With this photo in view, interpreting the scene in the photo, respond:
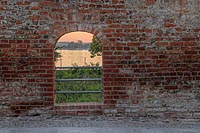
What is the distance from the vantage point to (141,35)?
703 cm

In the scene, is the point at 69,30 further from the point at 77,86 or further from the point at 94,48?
the point at 94,48

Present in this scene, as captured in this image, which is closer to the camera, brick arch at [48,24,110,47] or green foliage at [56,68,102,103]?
brick arch at [48,24,110,47]

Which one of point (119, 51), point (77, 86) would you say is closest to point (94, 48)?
point (77, 86)

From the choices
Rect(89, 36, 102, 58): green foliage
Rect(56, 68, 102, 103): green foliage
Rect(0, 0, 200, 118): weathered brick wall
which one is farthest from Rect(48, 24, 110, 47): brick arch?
Rect(89, 36, 102, 58): green foliage

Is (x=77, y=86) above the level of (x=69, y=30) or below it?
below

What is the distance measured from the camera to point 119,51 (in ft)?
23.0

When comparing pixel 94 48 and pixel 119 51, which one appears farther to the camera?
pixel 94 48

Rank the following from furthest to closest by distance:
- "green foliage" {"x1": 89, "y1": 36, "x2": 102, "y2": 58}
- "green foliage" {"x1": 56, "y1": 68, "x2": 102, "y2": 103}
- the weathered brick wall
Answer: "green foliage" {"x1": 89, "y1": 36, "x2": 102, "y2": 58}, "green foliage" {"x1": 56, "y1": 68, "x2": 102, "y2": 103}, the weathered brick wall

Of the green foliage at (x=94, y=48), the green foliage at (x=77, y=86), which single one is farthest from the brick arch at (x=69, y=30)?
the green foliage at (x=94, y=48)

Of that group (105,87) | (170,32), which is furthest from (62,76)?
(170,32)

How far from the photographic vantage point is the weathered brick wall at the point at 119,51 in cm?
690

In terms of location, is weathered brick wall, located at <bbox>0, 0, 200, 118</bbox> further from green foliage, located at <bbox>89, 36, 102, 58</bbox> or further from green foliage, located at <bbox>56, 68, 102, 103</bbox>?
green foliage, located at <bbox>89, 36, 102, 58</bbox>

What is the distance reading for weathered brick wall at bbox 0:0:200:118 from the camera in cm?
690

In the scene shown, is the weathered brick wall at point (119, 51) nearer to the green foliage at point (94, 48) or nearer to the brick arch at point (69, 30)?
the brick arch at point (69, 30)
